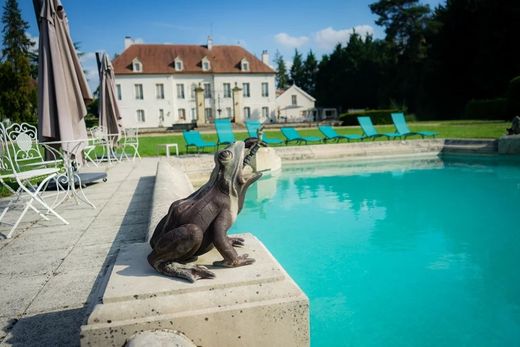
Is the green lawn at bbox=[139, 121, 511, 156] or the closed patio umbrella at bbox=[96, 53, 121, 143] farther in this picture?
the green lawn at bbox=[139, 121, 511, 156]

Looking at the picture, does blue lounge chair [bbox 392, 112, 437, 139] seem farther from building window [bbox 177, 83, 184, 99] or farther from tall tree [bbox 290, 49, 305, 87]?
tall tree [bbox 290, 49, 305, 87]

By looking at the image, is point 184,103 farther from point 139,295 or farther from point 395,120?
point 139,295

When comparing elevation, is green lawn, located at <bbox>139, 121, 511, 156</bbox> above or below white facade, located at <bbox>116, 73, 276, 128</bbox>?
below

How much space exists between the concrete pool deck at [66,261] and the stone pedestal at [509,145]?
11.2 meters

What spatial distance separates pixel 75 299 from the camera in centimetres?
252

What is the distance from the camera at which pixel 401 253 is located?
4.79 m

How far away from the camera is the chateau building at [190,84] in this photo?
134ft

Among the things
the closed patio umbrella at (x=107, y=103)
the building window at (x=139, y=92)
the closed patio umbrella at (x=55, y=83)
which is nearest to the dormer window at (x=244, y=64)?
the building window at (x=139, y=92)

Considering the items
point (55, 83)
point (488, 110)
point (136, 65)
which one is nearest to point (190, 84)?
point (136, 65)

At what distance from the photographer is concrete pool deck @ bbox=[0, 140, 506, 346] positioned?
2.20 metres

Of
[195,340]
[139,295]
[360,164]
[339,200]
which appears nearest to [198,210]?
[139,295]

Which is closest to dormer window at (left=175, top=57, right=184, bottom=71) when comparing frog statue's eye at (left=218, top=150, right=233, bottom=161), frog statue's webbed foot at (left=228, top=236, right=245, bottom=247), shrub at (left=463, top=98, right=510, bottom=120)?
shrub at (left=463, top=98, right=510, bottom=120)

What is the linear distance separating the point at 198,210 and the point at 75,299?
1218 mm

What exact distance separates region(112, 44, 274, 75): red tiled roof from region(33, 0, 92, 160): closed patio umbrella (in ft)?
121
